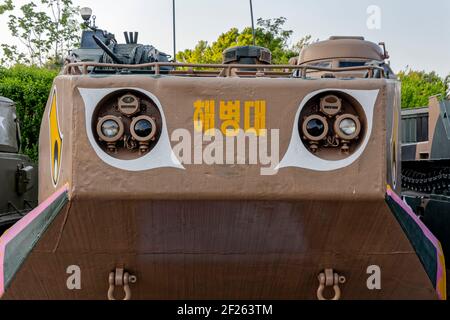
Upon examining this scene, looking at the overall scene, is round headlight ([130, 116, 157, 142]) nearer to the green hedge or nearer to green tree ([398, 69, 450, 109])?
the green hedge

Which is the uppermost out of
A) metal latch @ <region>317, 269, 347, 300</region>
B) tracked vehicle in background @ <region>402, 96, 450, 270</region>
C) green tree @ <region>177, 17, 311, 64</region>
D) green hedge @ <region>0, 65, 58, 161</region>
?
green tree @ <region>177, 17, 311, 64</region>

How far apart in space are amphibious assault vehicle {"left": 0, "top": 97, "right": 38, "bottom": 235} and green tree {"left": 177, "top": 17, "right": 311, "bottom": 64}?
7676mm

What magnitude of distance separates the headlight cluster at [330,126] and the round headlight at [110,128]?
0.91m

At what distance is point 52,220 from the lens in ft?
10.3

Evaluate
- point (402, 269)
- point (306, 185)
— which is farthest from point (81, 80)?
point (402, 269)

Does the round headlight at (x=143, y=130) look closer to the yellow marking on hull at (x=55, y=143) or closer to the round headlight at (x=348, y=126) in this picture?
the yellow marking on hull at (x=55, y=143)

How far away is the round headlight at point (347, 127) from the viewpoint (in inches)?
121

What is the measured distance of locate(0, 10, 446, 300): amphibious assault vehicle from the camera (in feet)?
9.98

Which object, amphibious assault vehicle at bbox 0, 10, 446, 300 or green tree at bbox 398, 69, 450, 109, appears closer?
amphibious assault vehicle at bbox 0, 10, 446, 300

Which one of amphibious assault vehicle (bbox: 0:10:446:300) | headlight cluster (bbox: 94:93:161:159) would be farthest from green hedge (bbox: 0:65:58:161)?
headlight cluster (bbox: 94:93:161:159)

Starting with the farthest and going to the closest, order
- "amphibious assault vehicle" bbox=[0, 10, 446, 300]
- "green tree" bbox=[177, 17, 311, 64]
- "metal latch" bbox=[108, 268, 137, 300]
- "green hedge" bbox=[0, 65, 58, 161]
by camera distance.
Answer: "green tree" bbox=[177, 17, 311, 64] → "green hedge" bbox=[0, 65, 58, 161] → "metal latch" bbox=[108, 268, 137, 300] → "amphibious assault vehicle" bbox=[0, 10, 446, 300]

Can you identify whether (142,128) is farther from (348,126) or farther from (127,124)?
(348,126)
